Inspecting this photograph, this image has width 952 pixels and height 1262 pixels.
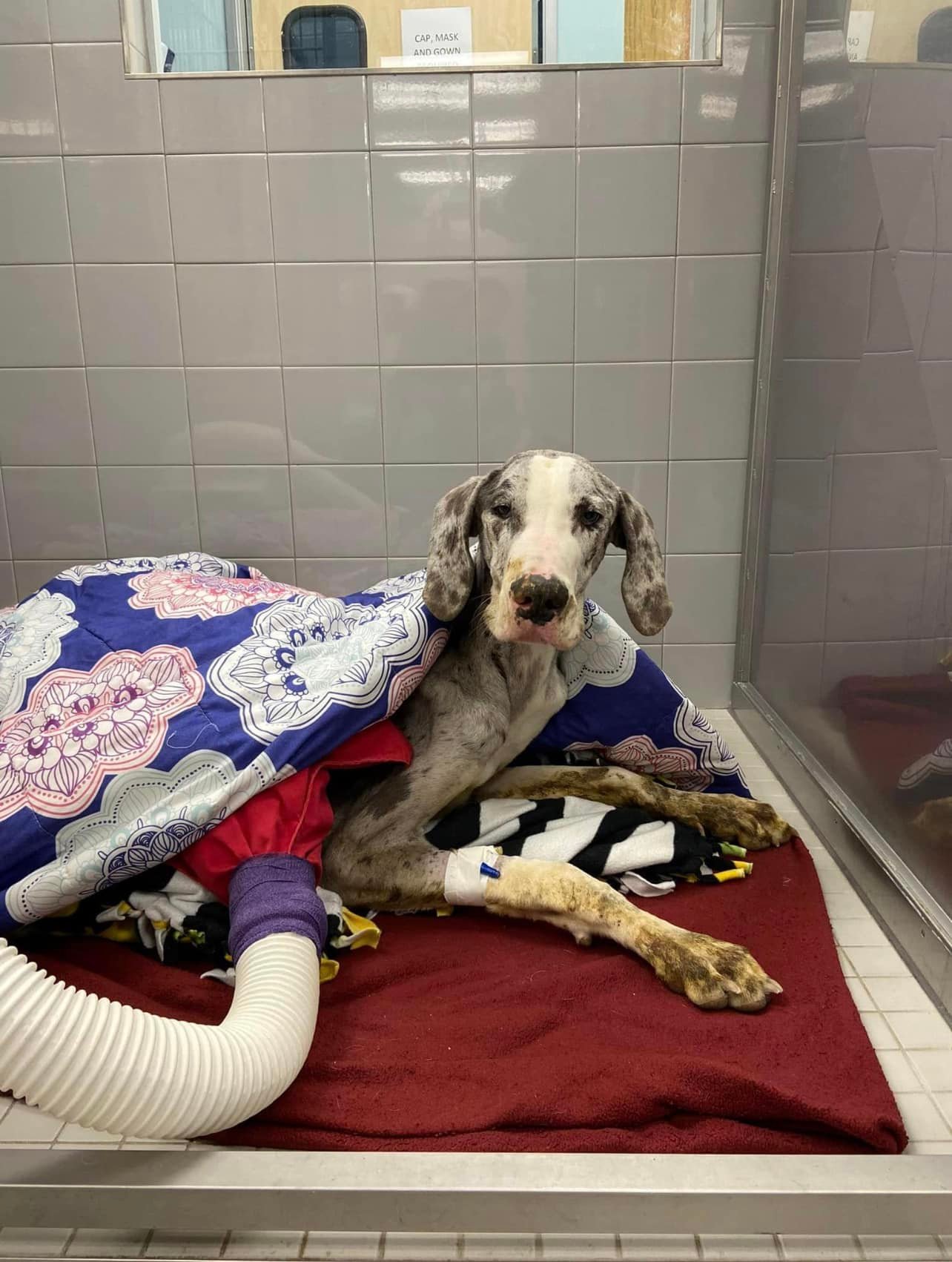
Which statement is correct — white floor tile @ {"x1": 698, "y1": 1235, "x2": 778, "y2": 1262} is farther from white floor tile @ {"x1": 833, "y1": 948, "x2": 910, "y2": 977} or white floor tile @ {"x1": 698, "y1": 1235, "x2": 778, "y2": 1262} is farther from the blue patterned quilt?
the blue patterned quilt

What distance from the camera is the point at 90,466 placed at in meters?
2.61

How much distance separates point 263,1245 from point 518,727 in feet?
3.33

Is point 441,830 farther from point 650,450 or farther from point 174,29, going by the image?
point 174,29

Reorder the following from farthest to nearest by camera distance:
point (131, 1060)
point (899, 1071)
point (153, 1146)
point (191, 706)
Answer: point (191, 706) < point (899, 1071) < point (153, 1146) < point (131, 1060)

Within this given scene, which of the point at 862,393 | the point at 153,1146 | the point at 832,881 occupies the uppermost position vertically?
the point at 862,393

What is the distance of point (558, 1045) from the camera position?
4.15 feet

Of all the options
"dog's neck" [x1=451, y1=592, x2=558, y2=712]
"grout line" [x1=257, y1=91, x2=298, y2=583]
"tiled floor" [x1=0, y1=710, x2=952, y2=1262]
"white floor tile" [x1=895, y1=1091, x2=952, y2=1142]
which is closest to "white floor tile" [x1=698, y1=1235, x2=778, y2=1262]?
"tiled floor" [x1=0, y1=710, x2=952, y2=1262]

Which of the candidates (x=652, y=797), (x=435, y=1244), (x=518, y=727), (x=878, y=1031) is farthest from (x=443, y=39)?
(x=435, y=1244)

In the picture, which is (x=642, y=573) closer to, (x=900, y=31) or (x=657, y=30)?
(x=900, y=31)

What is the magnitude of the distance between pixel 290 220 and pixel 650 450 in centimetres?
124

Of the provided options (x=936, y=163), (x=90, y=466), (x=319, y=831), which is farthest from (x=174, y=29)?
(x=319, y=831)

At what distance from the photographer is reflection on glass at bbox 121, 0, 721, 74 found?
2.33 m

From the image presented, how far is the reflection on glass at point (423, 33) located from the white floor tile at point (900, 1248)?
2.64m

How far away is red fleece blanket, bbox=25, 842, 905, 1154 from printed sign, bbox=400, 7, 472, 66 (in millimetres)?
2250
